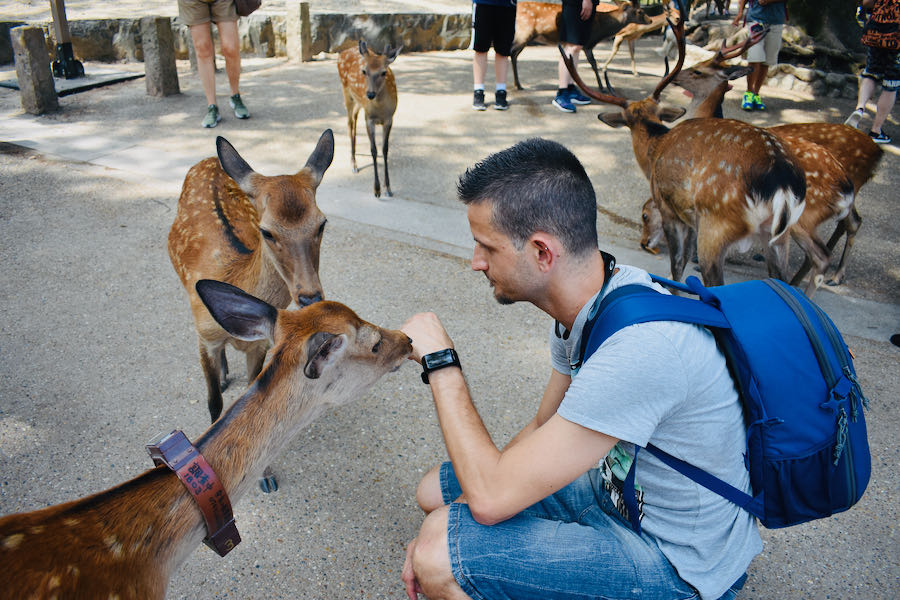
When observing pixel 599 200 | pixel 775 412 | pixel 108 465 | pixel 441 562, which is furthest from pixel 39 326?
pixel 599 200

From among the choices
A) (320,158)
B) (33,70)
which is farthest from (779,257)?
(33,70)

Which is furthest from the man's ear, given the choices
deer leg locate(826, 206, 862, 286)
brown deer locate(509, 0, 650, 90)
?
brown deer locate(509, 0, 650, 90)

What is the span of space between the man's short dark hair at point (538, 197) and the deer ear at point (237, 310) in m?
0.73

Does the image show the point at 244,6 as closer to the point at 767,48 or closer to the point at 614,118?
the point at 614,118

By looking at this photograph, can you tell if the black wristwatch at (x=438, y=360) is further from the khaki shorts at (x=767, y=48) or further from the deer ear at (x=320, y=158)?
Result: the khaki shorts at (x=767, y=48)

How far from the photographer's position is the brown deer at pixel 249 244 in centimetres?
271

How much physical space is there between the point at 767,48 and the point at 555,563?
7534 mm

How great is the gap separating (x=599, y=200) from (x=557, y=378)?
11.9ft

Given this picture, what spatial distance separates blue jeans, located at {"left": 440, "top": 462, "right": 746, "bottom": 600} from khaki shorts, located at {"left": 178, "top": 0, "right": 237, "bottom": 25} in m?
6.14

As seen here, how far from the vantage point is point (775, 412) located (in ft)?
4.85

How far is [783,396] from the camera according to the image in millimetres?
1471

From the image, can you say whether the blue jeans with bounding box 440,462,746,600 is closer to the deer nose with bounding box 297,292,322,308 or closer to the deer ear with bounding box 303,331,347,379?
the deer ear with bounding box 303,331,347,379

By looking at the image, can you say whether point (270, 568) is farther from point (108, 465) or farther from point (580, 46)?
point (580, 46)

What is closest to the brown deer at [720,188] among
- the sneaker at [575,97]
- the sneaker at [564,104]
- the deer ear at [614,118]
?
the deer ear at [614,118]
